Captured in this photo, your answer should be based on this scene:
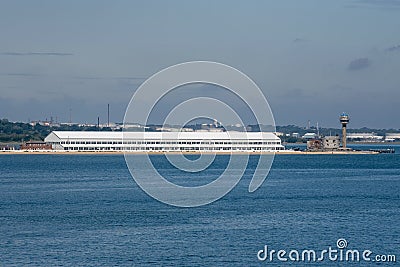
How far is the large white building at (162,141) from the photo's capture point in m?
152

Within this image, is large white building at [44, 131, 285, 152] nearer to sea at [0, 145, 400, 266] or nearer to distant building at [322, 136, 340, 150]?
distant building at [322, 136, 340, 150]

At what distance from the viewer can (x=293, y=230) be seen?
3981 centimetres

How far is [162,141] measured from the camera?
15075cm

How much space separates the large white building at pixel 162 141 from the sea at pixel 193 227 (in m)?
85.9

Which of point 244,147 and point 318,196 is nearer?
point 318,196

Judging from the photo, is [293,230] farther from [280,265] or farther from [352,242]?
[280,265]

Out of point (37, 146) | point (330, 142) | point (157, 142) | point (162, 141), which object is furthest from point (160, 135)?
point (330, 142)

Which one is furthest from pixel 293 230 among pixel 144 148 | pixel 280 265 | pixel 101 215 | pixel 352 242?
pixel 144 148

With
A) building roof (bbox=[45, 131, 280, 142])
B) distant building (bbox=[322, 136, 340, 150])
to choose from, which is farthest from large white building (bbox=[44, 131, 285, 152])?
distant building (bbox=[322, 136, 340, 150])

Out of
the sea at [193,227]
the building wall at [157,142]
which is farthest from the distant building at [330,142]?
the sea at [193,227]

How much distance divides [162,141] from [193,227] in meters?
110

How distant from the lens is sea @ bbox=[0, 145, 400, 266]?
3275 centimetres

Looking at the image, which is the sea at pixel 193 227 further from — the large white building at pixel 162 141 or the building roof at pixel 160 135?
the building roof at pixel 160 135

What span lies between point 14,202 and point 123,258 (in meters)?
22.5
